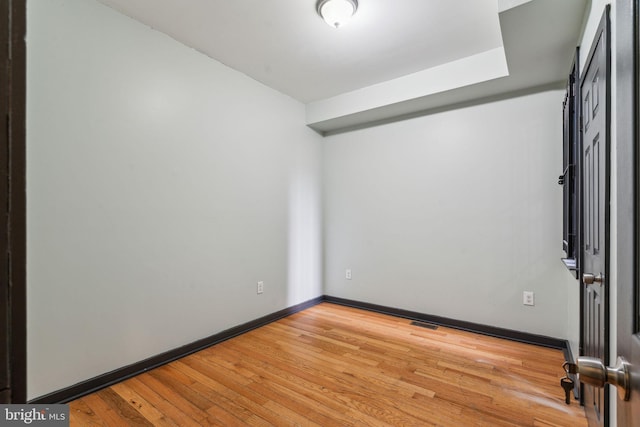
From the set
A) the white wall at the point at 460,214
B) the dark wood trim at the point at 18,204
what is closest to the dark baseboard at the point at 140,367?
the white wall at the point at 460,214

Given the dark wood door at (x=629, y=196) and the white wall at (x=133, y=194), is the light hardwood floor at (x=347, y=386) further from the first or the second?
the dark wood door at (x=629, y=196)

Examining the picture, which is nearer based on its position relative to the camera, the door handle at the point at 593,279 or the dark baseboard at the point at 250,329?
the door handle at the point at 593,279

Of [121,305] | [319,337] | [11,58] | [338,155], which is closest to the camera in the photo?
[11,58]

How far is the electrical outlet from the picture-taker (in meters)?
2.53

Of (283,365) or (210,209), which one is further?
(210,209)

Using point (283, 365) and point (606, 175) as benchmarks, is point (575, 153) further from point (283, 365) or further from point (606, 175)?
point (283, 365)

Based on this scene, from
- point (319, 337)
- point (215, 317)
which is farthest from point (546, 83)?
point (215, 317)

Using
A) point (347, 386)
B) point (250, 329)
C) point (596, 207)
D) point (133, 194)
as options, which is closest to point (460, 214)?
point (596, 207)

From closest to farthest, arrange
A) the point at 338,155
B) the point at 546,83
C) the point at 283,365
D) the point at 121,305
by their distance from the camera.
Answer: the point at 121,305, the point at 283,365, the point at 546,83, the point at 338,155

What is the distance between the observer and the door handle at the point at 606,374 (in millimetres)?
467

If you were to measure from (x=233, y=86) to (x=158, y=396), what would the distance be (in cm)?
245

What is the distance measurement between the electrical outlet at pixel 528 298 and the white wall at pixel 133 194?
2.29 metres

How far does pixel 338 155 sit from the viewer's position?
371 cm

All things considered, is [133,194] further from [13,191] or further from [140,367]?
[13,191]
